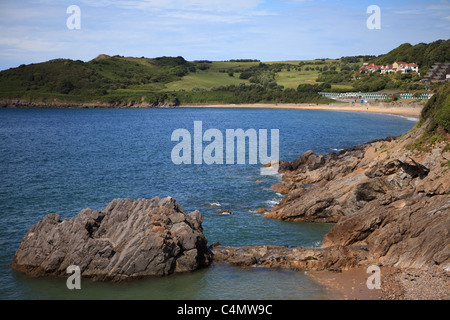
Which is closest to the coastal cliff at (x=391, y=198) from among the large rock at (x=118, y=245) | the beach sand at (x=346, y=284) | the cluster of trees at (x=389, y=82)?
the beach sand at (x=346, y=284)

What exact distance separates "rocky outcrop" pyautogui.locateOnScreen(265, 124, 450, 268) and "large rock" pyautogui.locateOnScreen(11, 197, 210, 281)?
8555 millimetres

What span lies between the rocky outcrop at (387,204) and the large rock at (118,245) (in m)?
8.56

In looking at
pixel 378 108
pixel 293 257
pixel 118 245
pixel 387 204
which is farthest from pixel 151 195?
pixel 378 108

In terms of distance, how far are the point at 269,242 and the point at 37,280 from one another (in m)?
14.6

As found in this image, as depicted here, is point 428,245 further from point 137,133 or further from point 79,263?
point 137,133

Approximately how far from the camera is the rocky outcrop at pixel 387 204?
2475cm

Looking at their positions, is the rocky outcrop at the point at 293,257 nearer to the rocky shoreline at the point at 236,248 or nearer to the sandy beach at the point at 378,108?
the rocky shoreline at the point at 236,248

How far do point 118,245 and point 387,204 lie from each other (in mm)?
17420

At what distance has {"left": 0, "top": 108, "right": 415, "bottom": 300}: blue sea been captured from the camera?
23.6m

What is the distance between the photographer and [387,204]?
29906 millimetres

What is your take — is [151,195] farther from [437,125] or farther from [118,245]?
[437,125]

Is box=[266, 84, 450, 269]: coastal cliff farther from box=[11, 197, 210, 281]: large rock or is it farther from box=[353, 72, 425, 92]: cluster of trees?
box=[353, 72, 425, 92]: cluster of trees

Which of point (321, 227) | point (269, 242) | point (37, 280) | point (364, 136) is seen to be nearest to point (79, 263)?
point (37, 280)

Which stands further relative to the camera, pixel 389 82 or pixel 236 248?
pixel 389 82
